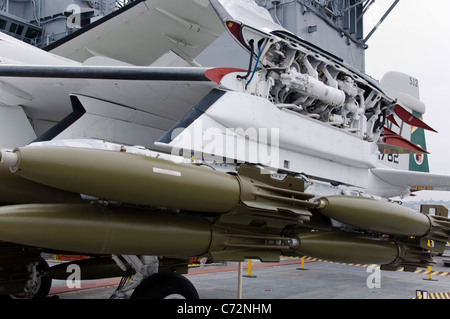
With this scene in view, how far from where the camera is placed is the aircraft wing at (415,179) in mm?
8656

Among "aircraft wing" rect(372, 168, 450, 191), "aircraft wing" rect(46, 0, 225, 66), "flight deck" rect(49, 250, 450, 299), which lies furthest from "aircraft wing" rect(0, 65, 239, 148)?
"aircraft wing" rect(372, 168, 450, 191)

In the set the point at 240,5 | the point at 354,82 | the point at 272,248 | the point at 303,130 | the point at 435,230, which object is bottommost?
the point at 272,248

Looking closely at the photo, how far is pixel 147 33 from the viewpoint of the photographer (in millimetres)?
9852

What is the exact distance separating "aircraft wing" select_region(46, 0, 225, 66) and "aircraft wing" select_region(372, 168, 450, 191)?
5.10 metres

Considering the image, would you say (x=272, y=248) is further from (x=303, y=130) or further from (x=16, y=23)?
(x=16, y=23)

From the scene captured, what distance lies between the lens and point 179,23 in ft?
31.9

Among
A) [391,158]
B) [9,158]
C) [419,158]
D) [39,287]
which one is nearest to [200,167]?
[9,158]

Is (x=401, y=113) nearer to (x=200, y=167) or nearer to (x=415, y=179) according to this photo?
(x=415, y=179)

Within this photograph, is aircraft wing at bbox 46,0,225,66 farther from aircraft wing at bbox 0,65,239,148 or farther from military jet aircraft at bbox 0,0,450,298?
aircraft wing at bbox 0,65,239,148

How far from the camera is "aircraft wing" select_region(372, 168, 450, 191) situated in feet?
28.4

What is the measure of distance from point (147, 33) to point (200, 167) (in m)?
6.21

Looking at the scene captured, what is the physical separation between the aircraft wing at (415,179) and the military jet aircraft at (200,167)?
3 cm
